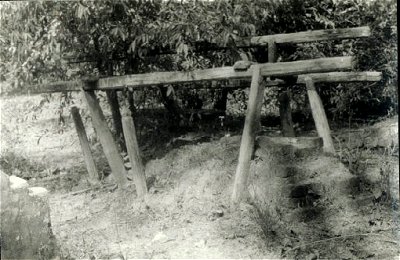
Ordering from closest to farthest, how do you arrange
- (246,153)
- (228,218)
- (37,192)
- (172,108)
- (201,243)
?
(37,192), (201,243), (228,218), (246,153), (172,108)

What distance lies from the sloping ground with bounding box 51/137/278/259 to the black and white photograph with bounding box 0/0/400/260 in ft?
0.07

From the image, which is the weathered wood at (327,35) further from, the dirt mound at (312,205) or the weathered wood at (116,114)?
the weathered wood at (116,114)

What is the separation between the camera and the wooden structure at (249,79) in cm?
568

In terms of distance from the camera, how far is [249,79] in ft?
22.0

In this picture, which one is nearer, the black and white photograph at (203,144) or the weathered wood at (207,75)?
the black and white photograph at (203,144)

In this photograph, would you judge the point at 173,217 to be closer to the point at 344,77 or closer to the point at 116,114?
the point at 116,114

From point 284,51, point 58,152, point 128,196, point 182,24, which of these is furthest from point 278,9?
point 58,152

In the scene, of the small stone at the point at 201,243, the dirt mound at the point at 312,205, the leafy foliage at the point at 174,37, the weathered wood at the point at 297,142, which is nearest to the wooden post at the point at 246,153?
the dirt mound at the point at 312,205

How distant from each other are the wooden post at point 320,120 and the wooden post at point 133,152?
2442mm

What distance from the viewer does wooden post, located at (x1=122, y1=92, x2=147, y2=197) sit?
6.47 metres

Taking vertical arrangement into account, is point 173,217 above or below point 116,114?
below

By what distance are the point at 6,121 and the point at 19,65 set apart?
4.89 metres

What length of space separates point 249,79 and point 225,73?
0.88 meters

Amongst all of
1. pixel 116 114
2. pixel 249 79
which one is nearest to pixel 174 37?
pixel 249 79
